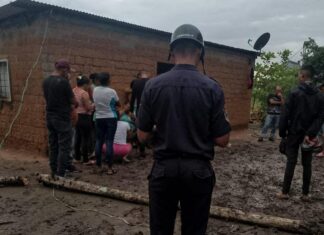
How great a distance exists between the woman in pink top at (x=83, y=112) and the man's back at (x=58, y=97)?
3.83 feet

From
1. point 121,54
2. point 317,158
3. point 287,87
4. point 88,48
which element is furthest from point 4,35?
point 287,87

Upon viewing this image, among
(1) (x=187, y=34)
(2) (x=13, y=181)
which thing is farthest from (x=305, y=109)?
(2) (x=13, y=181)

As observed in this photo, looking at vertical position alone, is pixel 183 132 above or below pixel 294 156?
above

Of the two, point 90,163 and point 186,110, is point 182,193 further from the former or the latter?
point 90,163

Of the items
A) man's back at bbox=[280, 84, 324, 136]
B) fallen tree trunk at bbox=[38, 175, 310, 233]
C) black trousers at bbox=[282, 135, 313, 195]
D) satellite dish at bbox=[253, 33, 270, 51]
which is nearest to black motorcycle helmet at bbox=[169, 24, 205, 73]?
fallen tree trunk at bbox=[38, 175, 310, 233]

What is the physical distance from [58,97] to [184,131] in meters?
3.55

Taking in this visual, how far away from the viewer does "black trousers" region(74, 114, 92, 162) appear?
6.81 metres

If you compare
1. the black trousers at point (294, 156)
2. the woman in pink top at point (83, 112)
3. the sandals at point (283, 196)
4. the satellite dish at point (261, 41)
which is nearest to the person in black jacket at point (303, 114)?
the black trousers at point (294, 156)

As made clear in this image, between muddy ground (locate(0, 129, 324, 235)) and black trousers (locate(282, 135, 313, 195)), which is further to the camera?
black trousers (locate(282, 135, 313, 195))

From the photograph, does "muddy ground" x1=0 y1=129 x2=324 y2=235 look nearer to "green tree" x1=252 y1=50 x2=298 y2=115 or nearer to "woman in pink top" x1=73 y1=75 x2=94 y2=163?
"woman in pink top" x1=73 y1=75 x2=94 y2=163

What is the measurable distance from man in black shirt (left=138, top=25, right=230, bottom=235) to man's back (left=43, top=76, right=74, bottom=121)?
326cm

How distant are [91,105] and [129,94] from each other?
2.42 m

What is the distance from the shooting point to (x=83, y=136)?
274 inches

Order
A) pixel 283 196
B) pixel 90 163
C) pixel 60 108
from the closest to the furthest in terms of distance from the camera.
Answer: pixel 283 196, pixel 60 108, pixel 90 163
